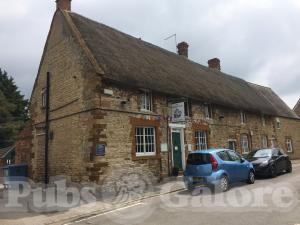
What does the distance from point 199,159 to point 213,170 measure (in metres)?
0.68

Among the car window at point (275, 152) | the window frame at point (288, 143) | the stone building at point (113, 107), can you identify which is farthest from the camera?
the window frame at point (288, 143)

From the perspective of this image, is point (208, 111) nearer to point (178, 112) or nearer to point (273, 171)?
point (178, 112)

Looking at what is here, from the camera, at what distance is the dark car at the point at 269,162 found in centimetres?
1394

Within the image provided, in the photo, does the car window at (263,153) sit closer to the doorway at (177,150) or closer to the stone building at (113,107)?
the stone building at (113,107)

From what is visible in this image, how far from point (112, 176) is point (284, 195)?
625cm

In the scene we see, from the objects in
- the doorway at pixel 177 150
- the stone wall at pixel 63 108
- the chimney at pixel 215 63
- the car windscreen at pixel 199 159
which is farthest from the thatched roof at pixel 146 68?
the chimney at pixel 215 63

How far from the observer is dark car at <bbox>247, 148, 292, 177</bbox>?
45.7 feet

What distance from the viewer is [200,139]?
58.1 ft

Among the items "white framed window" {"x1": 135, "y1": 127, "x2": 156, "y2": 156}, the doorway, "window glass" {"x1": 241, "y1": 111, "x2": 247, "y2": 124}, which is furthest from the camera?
"window glass" {"x1": 241, "y1": 111, "x2": 247, "y2": 124}

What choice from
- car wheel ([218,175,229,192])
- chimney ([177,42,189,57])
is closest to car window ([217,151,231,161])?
car wheel ([218,175,229,192])

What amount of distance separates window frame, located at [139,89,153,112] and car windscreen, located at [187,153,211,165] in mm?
3879

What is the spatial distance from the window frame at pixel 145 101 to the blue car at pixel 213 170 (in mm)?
4033

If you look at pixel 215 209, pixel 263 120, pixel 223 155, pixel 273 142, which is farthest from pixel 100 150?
pixel 273 142

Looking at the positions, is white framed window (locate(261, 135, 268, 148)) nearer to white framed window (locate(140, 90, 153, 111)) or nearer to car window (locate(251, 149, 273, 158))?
car window (locate(251, 149, 273, 158))
